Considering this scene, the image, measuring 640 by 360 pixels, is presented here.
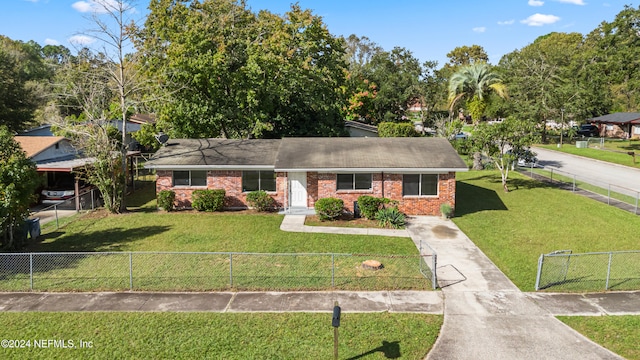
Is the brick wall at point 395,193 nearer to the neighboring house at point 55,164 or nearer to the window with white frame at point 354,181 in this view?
the window with white frame at point 354,181

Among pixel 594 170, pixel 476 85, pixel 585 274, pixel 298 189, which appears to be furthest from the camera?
pixel 594 170

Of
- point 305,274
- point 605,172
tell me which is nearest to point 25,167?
point 305,274

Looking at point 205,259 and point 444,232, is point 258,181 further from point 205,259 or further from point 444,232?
point 444,232

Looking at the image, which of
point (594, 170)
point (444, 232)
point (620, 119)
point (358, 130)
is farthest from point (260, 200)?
point (620, 119)

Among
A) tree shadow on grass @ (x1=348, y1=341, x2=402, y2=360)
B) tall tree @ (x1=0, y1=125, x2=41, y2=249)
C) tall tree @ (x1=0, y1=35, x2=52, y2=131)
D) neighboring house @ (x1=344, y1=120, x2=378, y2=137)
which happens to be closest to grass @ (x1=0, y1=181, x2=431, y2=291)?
tall tree @ (x1=0, y1=125, x2=41, y2=249)

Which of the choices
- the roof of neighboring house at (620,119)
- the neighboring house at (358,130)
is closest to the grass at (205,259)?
the neighboring house at (358,130)

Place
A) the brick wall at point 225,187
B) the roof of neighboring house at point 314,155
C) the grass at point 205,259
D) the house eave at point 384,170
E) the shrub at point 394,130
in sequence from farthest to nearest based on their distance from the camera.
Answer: the shrub at point 394,130, the brick wall at point 225,187, the roof of neighboring house at point 314,155, the house eave at point 384,170, the grass at point 205,259
